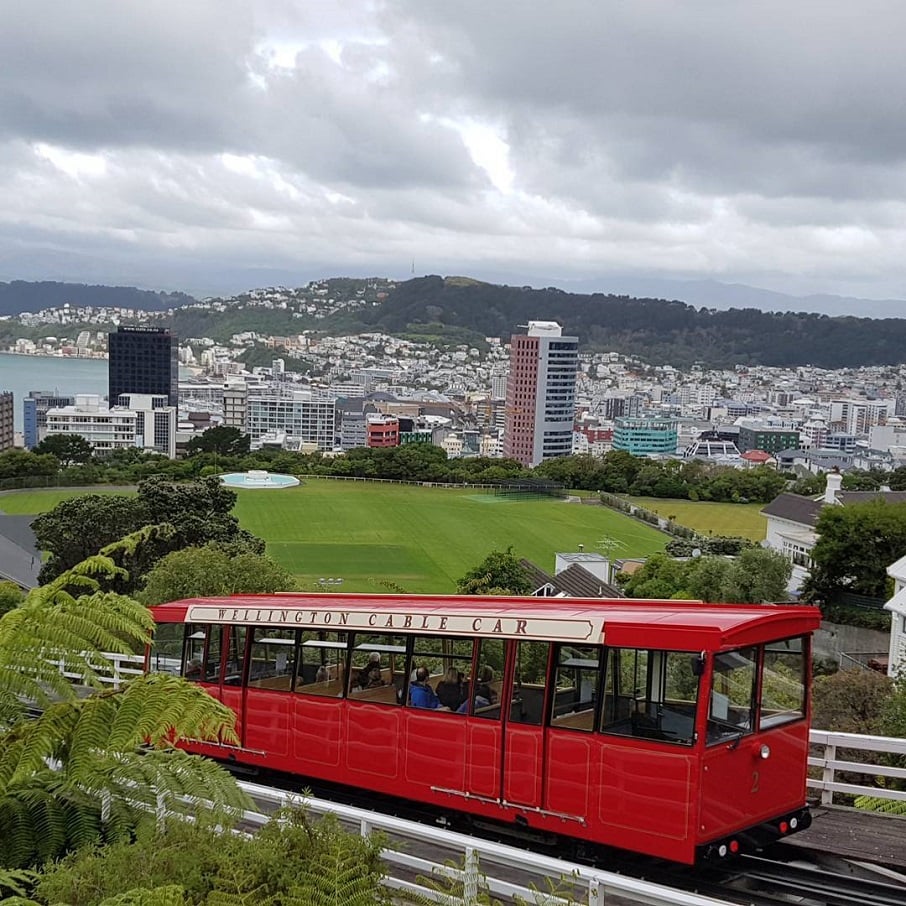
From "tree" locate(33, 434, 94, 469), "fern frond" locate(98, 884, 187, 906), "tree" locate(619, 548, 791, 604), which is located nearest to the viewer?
"fern frond" locate(98, 884, 187, 906)

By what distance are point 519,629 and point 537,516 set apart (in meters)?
70.9

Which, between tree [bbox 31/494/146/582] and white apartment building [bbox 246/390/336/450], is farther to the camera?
white apartment building [bbox 246/390/336/450]

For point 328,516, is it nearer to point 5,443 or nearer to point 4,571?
point 4,571

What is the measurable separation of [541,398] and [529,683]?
17458 cm

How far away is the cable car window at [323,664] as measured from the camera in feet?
30.7

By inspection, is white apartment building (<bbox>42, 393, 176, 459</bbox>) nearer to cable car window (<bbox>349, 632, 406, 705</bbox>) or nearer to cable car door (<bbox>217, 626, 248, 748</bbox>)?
cable car door (<bbox>217, 626, 248, 748</bbox>)

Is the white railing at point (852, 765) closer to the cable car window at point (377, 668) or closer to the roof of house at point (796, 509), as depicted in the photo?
the cable car window at point (377, 668)

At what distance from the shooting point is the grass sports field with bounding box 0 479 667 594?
56.9 m

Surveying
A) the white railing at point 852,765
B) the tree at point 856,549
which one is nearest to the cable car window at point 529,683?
the white railing at point 852,765

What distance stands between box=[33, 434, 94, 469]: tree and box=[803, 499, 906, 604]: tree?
6241 cm

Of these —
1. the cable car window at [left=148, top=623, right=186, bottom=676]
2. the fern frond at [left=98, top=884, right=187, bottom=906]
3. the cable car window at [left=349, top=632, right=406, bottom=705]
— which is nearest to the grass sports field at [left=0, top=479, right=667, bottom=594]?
the cable car window at [left=148, top=623, right=186, bottom=676]

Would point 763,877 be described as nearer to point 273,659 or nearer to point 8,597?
point 273,659

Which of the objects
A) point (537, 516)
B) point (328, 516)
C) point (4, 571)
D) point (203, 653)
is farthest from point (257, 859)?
point (537, 516)

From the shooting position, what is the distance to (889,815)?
325 inches
